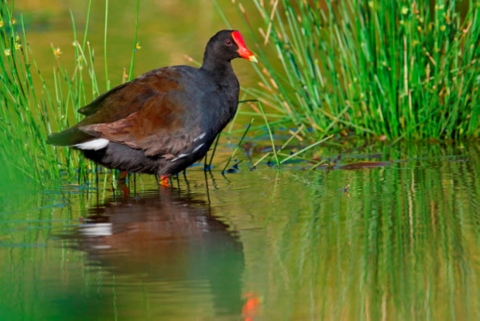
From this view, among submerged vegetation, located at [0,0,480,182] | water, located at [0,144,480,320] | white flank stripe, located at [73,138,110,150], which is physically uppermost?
submerged vegetation, located at [0,0,480,182]

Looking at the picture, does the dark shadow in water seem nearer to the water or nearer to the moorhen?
the water

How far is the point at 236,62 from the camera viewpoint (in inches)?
355

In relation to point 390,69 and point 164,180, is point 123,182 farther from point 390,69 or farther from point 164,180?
point 390,69

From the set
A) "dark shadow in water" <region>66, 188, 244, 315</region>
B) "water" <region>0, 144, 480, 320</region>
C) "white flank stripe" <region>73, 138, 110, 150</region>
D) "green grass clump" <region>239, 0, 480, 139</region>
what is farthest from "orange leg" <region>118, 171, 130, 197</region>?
"green grass clump" <region>239, 0, 480, 139</region>

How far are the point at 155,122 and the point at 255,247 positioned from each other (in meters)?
1.44

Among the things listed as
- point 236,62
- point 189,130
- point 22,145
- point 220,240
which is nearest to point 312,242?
point 220,240

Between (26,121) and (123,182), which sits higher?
(26,121)

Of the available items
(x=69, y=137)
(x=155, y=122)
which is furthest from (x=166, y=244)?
(x=155, y=122)

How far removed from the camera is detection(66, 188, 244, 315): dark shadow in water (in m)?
3.31

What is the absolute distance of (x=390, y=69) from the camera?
5.56 meters

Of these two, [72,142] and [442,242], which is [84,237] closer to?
[72,142]

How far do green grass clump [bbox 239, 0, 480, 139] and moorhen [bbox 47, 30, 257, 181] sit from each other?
2.62 ft

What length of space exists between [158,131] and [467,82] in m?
1.84

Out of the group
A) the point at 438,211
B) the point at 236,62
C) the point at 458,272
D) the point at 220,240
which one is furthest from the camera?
the point at 236,62
